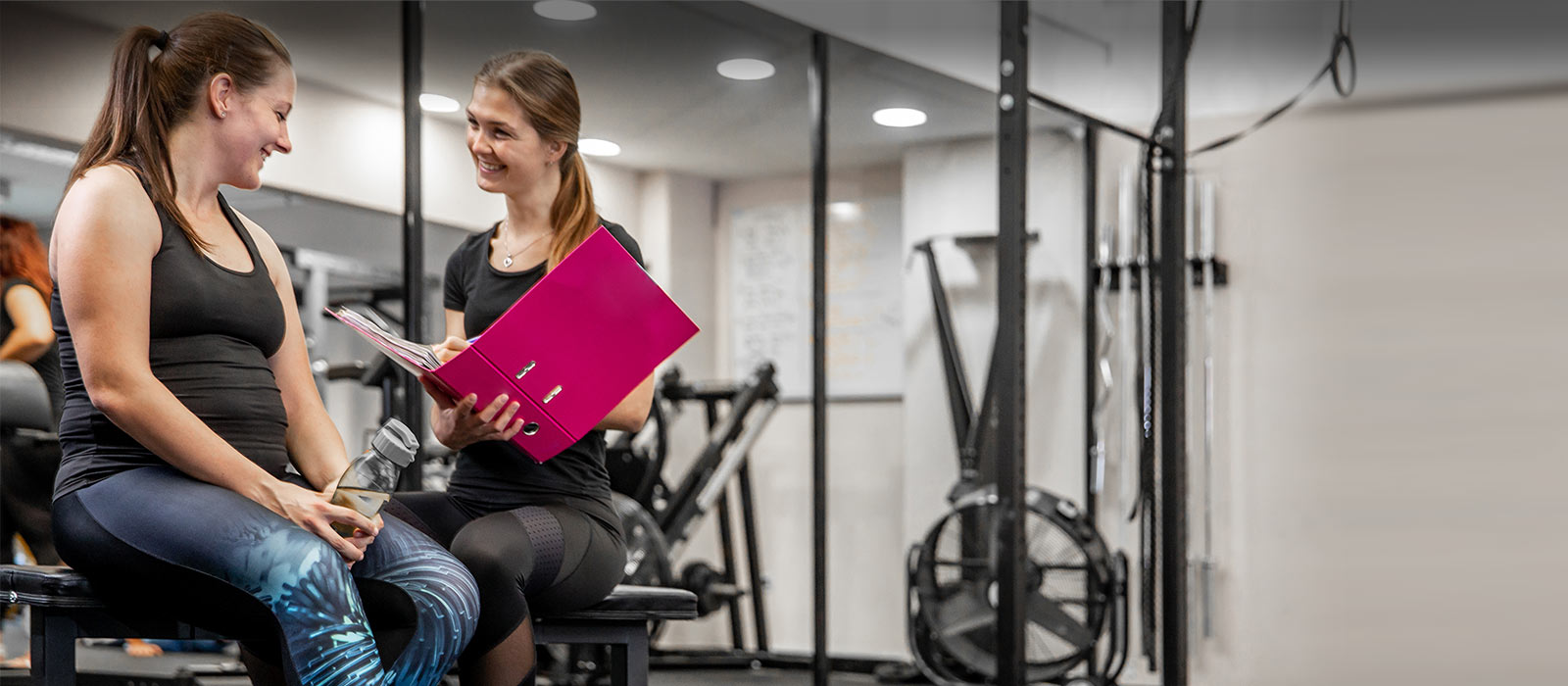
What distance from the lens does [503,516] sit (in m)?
1.45

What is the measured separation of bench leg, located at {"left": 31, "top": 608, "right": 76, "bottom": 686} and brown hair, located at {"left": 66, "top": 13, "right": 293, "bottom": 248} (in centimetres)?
40

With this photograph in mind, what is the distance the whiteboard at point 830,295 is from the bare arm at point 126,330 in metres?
2.39

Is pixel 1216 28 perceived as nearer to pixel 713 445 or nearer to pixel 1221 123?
pixel 1221 123

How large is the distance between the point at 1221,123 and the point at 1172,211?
51cm

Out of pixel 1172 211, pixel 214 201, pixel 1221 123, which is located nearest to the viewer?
pixel 214 201

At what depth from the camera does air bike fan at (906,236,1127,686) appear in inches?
138

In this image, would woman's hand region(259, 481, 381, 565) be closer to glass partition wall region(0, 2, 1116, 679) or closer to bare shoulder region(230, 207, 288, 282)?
bare shoulder region(230, 207, 288, 282)

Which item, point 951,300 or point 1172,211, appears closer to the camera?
point 1172,211

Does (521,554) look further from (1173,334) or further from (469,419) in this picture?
(1173,334)

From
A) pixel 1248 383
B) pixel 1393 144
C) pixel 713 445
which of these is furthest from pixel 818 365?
pixel 1393 144

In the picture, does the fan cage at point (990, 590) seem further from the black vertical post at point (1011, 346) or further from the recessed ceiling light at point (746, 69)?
the recessed ceiling light at point (746, 69)

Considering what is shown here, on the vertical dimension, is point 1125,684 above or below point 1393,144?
below

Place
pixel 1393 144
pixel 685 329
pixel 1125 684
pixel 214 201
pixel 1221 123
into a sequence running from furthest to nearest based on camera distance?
pixel 1125 684
pixel 1221 123
pixel 1393 144
pixel 685 329
pixel 214 201

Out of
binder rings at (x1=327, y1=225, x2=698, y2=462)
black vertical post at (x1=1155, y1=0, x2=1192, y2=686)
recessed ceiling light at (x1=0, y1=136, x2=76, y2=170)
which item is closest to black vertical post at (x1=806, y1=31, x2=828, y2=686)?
black vertical post at (x1=1155, y1=0, x2=1192, y2=686)
